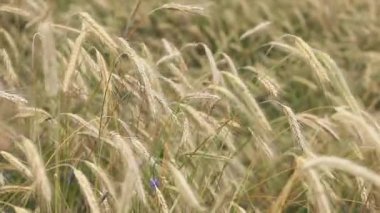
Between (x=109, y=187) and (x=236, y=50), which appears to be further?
(x=236, y=50)

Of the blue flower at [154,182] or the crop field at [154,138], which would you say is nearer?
the crop field at [154,138]

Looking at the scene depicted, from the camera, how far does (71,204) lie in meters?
2.32

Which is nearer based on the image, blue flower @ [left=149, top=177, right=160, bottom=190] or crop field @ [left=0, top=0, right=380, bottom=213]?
crop field @ [left=0, top=0, right=380, bottom=213]

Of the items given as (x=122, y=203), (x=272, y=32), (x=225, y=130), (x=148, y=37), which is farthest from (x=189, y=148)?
(x=272, y=32)

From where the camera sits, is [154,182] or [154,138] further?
[154,138]

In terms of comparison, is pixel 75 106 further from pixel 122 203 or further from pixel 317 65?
pixel 122 203

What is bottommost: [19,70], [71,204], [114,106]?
[71,204]

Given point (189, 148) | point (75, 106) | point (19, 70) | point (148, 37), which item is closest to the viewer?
point (189, 148)

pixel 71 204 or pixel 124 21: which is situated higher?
pixel 124 21

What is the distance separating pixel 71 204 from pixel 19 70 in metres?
0.96

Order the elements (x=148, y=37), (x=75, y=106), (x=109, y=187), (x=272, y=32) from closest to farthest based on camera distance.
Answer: (x=109, y=187) < (x=75, y=106) < (x=148, y=37) < (x=272, y=32)

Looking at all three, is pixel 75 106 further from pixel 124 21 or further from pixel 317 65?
pixel 124 21

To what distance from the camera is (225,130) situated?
8.11 ft

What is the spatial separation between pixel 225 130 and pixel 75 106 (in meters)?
0.49
